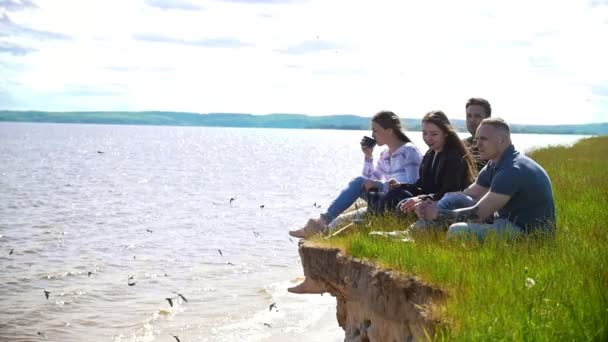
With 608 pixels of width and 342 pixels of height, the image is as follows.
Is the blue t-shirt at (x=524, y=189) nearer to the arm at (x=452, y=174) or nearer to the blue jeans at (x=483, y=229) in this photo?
the blue jeans at (x=483, y=229)

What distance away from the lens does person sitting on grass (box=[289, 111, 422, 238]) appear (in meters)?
9.56

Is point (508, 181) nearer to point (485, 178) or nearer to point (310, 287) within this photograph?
point (485, 178)

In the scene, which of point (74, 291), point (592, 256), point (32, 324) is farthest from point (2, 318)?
point (592, 256)

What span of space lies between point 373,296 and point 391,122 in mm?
3469

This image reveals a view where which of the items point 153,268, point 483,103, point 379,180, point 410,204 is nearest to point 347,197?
point 379,180

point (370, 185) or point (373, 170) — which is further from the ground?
point (373, 170)

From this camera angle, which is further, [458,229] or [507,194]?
[458,229]

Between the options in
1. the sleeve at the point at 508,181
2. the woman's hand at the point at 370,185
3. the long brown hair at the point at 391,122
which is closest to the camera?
the sleeve at the point at 508,181

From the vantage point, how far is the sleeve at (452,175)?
876 cm

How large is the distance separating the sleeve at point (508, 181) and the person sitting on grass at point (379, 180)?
248 cm

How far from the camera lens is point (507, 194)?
7148mm

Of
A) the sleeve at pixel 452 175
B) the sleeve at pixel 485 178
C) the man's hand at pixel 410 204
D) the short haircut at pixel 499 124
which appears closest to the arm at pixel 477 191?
the sleeve at pixel 485 178

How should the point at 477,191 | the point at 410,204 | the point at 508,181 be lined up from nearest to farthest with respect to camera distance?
the point at 508,181 → the point at 477,191 → the point at 410,204

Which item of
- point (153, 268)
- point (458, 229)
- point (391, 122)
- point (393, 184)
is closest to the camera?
point (458, 229)
